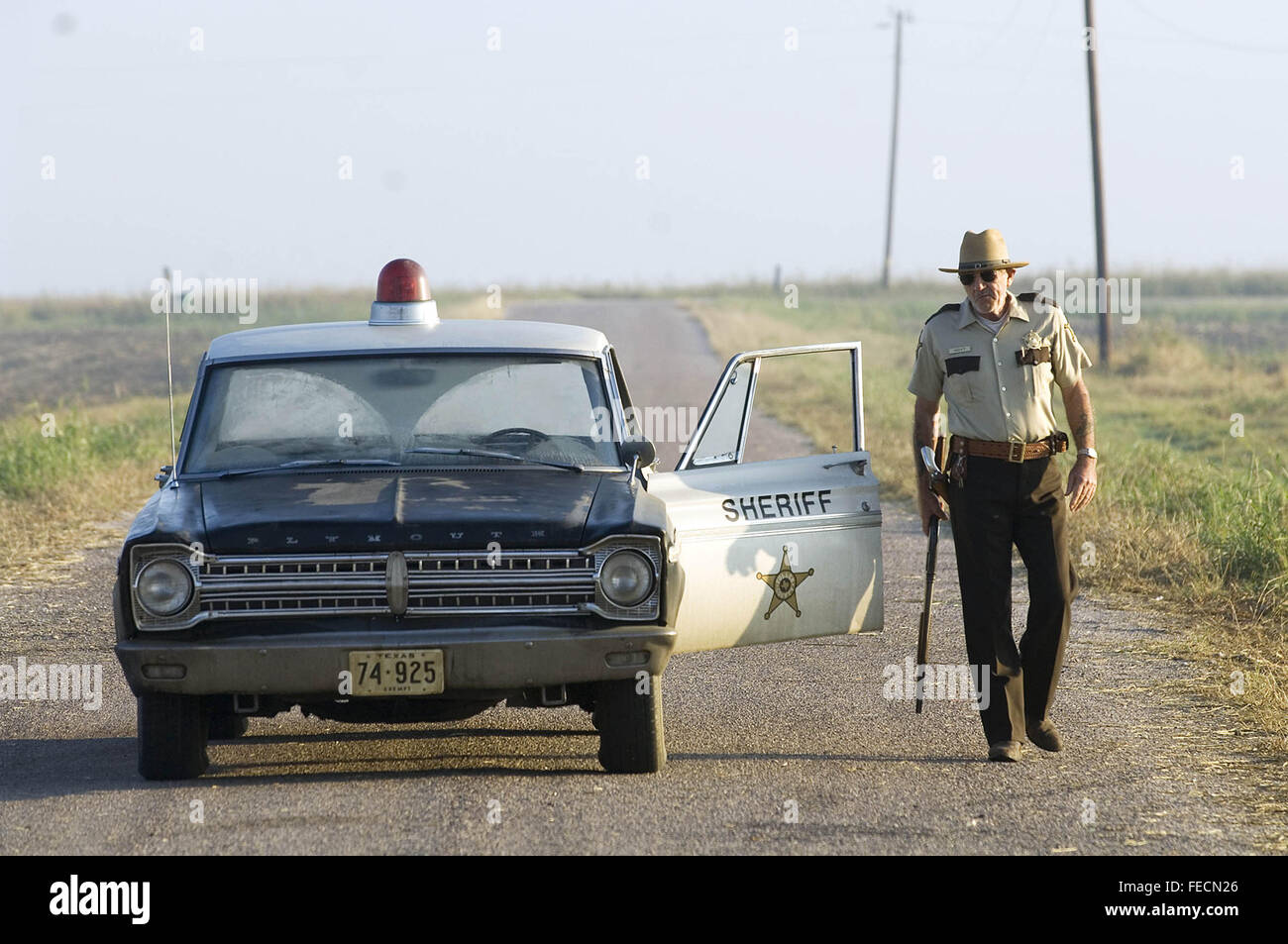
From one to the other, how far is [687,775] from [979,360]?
1.97 m

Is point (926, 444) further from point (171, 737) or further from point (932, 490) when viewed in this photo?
point (171, 737)

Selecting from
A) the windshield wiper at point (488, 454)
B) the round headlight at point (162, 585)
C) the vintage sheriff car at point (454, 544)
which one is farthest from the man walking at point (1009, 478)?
the round headlight at point (162, 585)

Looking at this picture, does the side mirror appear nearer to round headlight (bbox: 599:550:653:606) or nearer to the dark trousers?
A: round headlight (bbox: 599:550:653:606)

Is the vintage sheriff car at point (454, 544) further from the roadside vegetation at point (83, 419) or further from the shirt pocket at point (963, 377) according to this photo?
the roadside vegetation at point (83, 419)

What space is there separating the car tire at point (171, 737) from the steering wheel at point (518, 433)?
1.60 metres

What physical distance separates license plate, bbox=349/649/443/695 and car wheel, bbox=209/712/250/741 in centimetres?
125

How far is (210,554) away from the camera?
18.4ft

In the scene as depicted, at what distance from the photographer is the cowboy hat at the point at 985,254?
6.36 metres

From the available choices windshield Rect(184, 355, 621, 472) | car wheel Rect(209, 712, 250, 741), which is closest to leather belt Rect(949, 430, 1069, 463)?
windshield Rect(184, 355, 621, 472)

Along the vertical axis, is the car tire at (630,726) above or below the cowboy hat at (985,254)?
below

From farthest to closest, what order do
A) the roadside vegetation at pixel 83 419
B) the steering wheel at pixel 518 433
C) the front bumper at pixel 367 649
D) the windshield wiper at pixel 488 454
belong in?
the roadside vegetation at pixel 83 419 < the steering wheel at pixel 518 433 < the windshield wiper at pixel 488 454 < the front bumper at pixel 367 649

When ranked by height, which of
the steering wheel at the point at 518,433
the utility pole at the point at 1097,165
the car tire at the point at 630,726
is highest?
the utility pole at the point at 1097,165

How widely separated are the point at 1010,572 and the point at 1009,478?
1.18 feet

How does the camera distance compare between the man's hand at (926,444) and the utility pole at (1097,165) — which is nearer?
the man's hand at (926,444)
